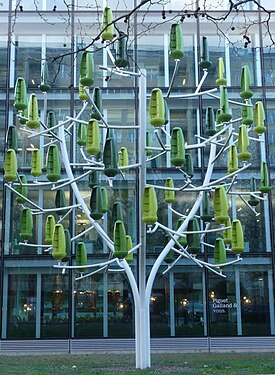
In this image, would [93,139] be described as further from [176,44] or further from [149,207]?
[176,44]

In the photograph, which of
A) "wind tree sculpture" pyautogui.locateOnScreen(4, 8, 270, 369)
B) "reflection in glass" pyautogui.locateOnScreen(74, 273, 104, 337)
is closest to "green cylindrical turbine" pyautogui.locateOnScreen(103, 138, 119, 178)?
"wind tree sculpture" pyautogui.locateOnScreen(4, 8, 270, 369)

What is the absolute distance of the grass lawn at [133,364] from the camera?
34.8 ft

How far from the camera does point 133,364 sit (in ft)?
39.1

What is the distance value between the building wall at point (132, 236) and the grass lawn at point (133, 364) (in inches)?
53.8

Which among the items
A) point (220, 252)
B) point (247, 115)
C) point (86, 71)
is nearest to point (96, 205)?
point (86, 71)

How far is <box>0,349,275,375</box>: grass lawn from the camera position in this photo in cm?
1059

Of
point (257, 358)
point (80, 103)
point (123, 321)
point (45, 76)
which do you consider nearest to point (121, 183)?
point (80, 103)

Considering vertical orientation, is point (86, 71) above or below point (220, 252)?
above

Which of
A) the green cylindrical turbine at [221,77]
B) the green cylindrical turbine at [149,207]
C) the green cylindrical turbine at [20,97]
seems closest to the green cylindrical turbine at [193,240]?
the green cylindrical turbine at [149,207]

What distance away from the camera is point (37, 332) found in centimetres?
1536

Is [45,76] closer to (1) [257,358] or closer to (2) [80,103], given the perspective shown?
(2) [80,103]

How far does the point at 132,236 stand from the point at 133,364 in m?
4.49

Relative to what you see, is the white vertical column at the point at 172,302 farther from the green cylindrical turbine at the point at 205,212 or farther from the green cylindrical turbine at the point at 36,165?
the green cylindrical turbine at the point at 36,165

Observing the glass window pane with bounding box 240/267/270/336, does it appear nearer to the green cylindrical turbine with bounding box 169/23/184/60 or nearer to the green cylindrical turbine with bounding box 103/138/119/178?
the green cylindrical turbine with bounding box 103/138/119/178
